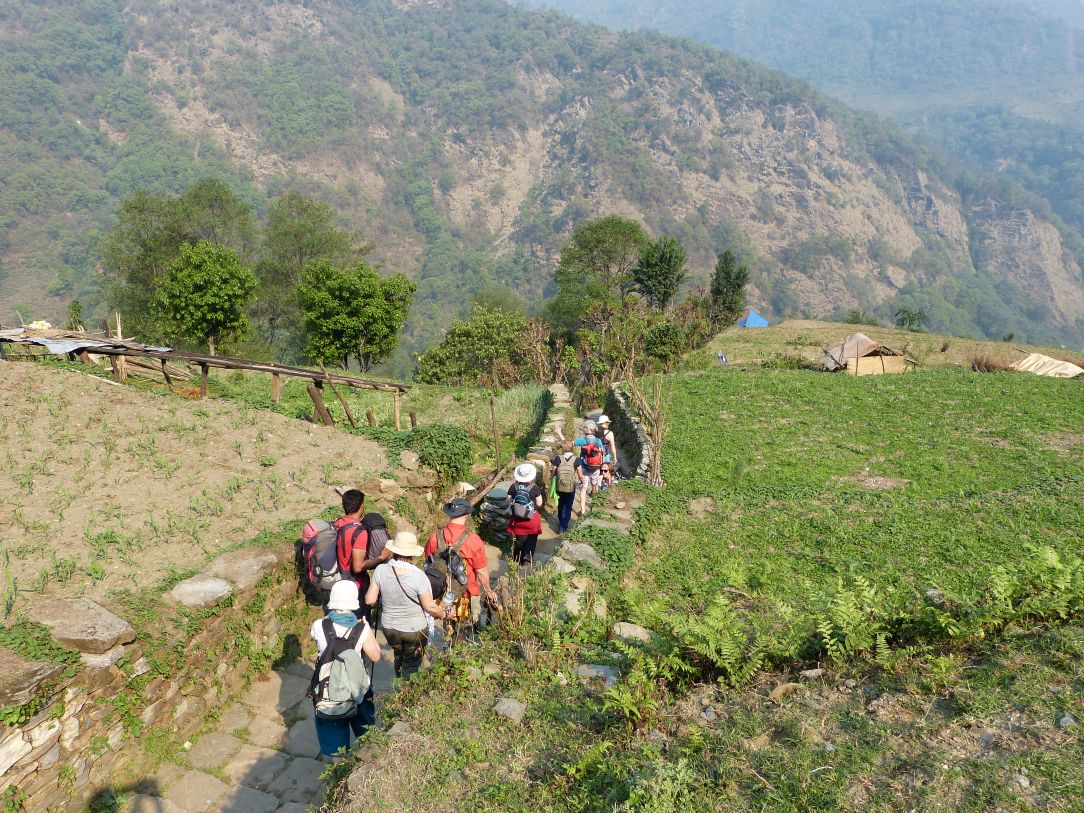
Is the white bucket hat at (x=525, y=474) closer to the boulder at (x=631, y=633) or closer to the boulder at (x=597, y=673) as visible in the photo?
the boulder at (x=631, y=633)

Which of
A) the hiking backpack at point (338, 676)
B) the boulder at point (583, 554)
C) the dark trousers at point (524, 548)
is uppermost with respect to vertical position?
the hiking backpack at point (338, 676)

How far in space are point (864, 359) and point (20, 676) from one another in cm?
2723

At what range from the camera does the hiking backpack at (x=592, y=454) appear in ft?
34.2

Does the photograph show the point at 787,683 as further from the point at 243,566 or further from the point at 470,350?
the point at 470,350

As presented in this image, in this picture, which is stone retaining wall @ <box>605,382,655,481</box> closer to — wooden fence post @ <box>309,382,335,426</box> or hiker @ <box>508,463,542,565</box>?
hiker @ <box>508,463,542,565</box>

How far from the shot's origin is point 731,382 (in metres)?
18.4

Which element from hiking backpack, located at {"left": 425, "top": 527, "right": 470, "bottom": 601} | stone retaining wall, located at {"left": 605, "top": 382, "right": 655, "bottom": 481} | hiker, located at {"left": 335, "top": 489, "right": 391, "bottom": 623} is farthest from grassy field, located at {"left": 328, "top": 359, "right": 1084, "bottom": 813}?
stone retaining wall, located at {"left": 605, "top": 382, "right": 655, "bottom": 481}

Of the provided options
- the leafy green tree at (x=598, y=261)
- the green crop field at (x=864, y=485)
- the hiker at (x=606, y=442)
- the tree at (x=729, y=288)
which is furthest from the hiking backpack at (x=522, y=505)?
the tree at (x=729, y=288)

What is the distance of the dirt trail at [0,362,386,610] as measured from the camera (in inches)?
270

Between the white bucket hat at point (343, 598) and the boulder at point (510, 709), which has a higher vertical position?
the white bucket hat at point (343, 598)

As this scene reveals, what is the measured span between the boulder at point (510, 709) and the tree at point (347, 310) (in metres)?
29.5

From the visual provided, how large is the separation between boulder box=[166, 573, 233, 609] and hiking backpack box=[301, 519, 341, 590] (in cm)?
85

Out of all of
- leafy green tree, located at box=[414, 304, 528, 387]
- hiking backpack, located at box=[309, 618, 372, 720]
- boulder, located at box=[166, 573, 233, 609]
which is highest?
hiking backpack, located at box=[309, 618, 372, 720]

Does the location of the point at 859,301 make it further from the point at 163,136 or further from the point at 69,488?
the point at 163,136
